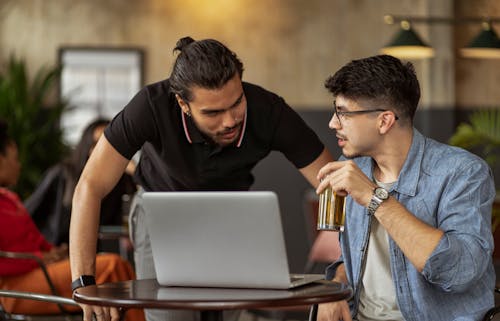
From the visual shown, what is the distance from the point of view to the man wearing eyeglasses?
2.51 m

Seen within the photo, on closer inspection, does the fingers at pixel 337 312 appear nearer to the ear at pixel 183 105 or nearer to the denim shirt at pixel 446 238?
the denim shirt at pixel 446 238

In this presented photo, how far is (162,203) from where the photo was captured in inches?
94.4

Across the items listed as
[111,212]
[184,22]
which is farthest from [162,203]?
[184,22]

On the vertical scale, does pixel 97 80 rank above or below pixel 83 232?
below

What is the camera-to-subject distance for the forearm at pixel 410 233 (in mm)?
2482

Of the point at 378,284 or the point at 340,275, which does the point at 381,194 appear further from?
the point at 340,275

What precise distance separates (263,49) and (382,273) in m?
6.76

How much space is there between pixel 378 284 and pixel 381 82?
57 centimetres

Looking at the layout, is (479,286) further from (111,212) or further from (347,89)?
(111,212)

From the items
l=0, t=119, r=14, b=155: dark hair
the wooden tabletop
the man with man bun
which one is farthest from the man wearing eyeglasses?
l=0, t=119, r=14, b=155: dark hair

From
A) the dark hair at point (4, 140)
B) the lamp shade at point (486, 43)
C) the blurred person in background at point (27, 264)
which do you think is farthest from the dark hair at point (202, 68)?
the lamp shade at point (486, 43)

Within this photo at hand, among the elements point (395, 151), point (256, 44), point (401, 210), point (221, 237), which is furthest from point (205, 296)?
point (256, 44)

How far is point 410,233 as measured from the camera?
2.48 m

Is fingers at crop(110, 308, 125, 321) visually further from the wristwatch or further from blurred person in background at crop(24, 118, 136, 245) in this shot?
blurred person in background at crop(24, 118, 136, 245)
